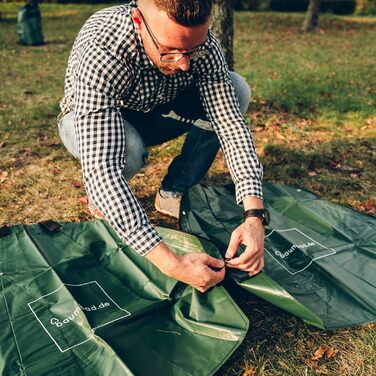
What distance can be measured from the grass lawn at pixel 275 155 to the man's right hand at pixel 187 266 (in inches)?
15.0

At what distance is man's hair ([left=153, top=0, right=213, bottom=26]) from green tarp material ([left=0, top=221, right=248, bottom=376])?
44.6 inches

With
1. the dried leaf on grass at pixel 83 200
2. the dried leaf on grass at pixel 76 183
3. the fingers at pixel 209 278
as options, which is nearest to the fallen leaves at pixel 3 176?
the dried leaf on grass at pixel 76 183

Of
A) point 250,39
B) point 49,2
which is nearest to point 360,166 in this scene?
point 250,39

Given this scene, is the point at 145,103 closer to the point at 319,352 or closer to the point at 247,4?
the point at 319,352

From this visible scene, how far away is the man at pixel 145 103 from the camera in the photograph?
195cm

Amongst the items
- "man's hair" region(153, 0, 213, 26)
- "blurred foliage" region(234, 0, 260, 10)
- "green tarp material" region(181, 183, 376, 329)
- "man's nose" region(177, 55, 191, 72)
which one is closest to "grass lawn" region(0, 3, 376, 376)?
"green tarp material" region(181, 183, 376, 329)

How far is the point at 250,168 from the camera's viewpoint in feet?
7.72

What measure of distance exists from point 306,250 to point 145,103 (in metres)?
1.21

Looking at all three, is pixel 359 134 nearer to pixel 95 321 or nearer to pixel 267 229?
pixel 267 229

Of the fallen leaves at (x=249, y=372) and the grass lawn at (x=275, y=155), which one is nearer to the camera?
the fallen leaves at (x=249, y=372)

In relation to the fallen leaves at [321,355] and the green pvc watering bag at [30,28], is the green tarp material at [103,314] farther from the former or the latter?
the green pvc watering bag at [30,28]

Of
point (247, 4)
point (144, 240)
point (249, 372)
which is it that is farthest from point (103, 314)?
point (247, 4)

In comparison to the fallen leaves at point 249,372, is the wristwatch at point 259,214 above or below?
above

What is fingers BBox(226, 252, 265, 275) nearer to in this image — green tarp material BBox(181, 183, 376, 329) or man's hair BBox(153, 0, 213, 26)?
green tarp material BBox(181, 183, 376, 329)
